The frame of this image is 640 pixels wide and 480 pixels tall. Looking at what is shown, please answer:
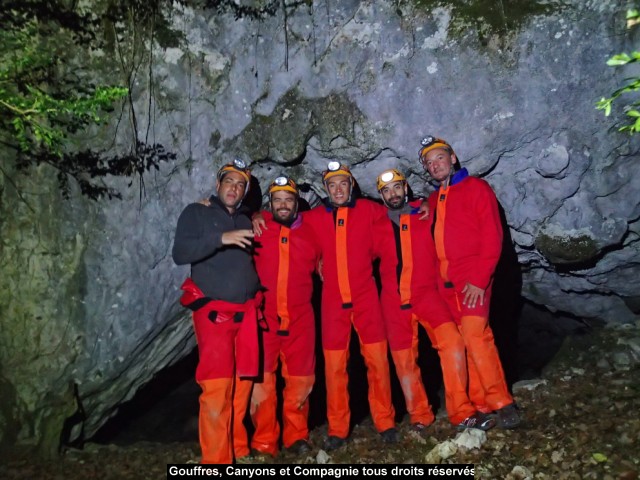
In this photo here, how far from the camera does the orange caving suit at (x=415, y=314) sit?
5.23 meters

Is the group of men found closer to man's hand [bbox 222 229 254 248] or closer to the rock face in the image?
man's hand [bbox 222 229 254 248]

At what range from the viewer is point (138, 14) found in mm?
5867

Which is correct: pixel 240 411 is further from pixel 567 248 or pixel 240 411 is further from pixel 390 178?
pixel 567 248

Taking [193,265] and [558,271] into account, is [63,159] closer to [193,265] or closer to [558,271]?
[193,265]

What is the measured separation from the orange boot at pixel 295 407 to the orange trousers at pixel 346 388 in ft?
0.95

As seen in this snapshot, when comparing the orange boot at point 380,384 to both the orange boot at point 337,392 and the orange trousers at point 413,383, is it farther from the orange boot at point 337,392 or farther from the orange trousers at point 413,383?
the orange boot at point 337,392

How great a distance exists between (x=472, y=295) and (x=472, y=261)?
414 millimetres

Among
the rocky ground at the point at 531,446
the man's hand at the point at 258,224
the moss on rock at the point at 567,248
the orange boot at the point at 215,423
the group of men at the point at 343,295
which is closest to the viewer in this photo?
the rocky ground at the point at 531,446

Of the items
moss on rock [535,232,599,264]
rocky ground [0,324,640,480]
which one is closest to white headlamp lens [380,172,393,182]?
moss on rock [535,232,599,264]

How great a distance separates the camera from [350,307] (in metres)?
5.44

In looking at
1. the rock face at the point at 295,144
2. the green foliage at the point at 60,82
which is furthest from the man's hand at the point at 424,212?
the green foliage at the point at 60,82

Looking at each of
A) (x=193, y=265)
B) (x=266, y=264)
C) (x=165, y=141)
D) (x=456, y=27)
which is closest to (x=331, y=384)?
(x=266, y=264)

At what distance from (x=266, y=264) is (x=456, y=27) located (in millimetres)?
3837

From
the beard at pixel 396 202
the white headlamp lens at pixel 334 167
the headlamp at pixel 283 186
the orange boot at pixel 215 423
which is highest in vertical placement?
the white headlamp lens at pixel 334 167
